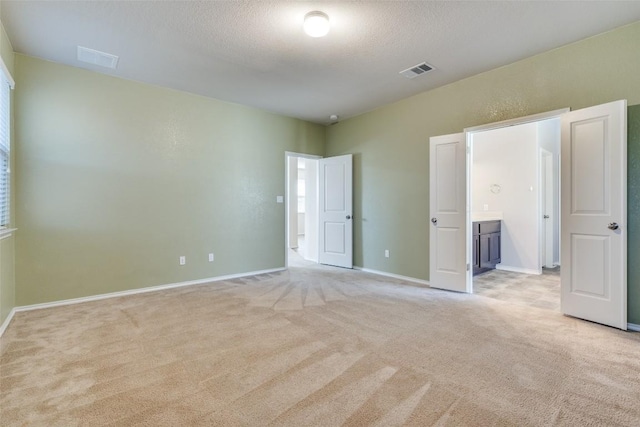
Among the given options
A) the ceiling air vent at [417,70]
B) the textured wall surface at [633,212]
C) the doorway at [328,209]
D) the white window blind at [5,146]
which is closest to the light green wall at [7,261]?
the white window blind at [5,146]

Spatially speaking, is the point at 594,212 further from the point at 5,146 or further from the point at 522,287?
the point at 5,146

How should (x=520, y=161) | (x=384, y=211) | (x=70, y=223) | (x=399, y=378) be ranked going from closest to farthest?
(x=399, y=378)
(x=70, y=223)
(x=384, y=211)
(x=520, y=161)

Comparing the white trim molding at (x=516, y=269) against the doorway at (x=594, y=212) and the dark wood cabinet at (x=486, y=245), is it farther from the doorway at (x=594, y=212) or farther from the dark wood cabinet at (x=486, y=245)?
the doorway at (x=594, y=212)

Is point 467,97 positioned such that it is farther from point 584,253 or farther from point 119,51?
point 119,51

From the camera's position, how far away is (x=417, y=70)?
11.9 ft

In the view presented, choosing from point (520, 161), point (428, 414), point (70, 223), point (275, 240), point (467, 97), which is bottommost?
point (428, 414)

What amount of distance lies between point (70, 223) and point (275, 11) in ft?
10.8

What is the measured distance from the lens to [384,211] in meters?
5.02

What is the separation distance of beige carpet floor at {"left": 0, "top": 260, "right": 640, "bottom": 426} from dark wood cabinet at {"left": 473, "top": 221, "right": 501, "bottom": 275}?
1.66m

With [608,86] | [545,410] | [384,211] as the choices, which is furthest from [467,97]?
[545,410]

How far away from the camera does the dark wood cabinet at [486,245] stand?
5.01m

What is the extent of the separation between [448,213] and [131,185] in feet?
13.9

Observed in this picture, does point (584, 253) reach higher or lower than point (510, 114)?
lower

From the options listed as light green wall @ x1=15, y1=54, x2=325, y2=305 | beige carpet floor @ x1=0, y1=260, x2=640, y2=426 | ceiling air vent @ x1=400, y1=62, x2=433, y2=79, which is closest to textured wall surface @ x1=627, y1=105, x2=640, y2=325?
beige carpet floor @ x1=0, y1=260, x2=640, y2=426
